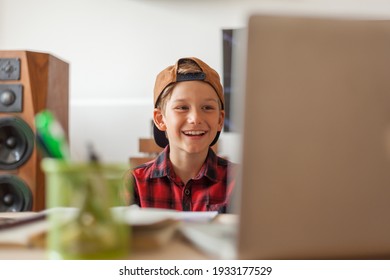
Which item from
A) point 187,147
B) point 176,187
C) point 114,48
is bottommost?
point 176,187

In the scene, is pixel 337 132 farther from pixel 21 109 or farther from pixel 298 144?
pixel 21 109

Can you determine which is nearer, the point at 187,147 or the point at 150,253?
the point at 150,253

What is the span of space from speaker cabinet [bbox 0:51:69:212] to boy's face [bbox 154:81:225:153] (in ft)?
2.28

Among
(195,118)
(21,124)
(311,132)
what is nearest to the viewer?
(311,132)

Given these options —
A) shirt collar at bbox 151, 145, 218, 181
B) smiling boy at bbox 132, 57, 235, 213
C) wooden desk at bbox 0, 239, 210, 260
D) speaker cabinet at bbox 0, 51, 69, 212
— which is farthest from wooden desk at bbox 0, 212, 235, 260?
speaker cabinet at bbox 0, 51, 69, 212

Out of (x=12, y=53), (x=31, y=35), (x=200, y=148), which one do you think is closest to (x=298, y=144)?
(x=200, y=148)

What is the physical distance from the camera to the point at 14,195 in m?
1.68

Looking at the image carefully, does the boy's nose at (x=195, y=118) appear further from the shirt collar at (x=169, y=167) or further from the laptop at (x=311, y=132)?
the laptop at (x=311, y=132)

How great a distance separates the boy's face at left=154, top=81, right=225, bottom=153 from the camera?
1099 mm

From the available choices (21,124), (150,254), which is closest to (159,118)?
(21,124)

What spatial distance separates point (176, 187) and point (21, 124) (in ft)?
2.50

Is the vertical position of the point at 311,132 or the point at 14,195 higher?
the point at 311,132

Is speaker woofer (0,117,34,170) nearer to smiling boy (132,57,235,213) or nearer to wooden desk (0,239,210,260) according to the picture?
smiling boy (132,57,235,213)

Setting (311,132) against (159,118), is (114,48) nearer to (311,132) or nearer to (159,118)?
(159,118)
